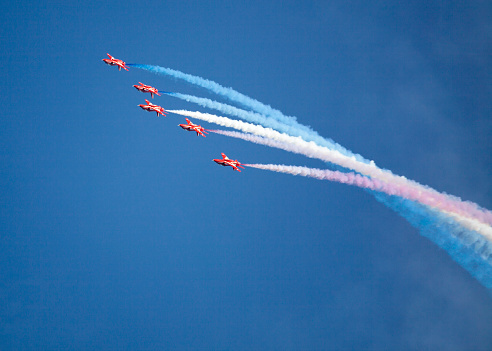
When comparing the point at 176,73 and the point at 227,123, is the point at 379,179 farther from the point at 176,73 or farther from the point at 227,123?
the point at 176,73

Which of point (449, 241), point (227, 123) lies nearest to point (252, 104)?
point (227, 123)

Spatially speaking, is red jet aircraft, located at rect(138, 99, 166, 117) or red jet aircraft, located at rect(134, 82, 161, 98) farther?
red jet aircraft, located at rect(134, 82, 161, 98)

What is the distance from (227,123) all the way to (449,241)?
34229 millimetres

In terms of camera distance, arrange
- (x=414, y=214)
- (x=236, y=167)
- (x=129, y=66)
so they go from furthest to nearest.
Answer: (x=129, y=66)
(x=236, y=167)
(x=414, y=214)

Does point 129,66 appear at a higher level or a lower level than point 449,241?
higher

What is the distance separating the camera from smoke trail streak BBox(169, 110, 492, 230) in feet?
206

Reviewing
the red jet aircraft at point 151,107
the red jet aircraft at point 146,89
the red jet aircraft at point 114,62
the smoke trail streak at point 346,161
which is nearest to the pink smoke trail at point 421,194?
the smoke trail streak at point 346,161

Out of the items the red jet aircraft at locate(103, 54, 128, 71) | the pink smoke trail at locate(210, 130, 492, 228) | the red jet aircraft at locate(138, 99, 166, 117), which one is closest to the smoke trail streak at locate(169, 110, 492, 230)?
the pink smoke trail at locate(210, 130, 492, 228)

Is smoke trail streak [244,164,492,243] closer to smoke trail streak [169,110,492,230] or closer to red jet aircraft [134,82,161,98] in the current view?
smoke trail streak [169,110,492,230]

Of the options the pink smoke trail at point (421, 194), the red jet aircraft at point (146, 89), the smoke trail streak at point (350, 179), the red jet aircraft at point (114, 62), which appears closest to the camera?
the pink smoke trail at point (421, 194)

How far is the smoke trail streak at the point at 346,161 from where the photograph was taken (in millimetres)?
62656

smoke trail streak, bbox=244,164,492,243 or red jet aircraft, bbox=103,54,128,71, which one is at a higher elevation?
red jet aircraft, bbox=103,54,128,71

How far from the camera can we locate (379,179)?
224 ft

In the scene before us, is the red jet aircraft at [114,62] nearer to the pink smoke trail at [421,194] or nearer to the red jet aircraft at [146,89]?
the red jet aircraft at [146,89]
